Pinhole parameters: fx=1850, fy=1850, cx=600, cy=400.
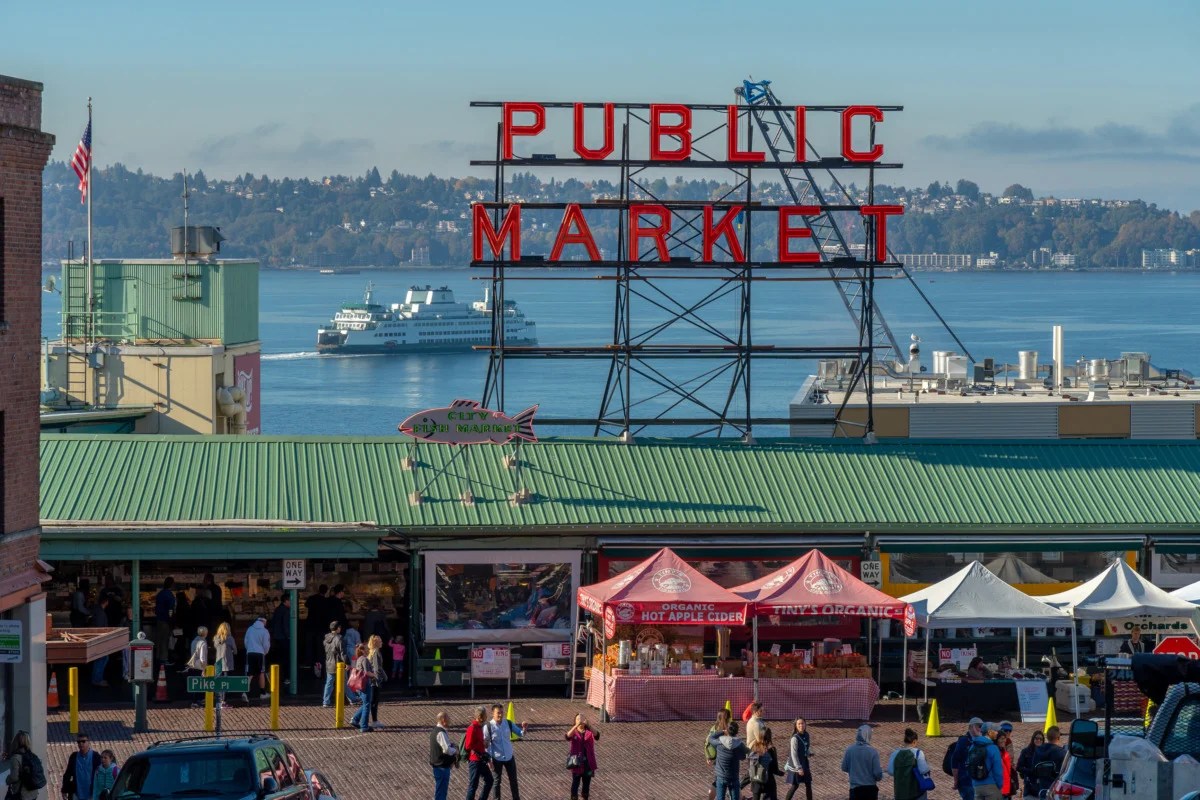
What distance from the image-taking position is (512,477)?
32656 mm

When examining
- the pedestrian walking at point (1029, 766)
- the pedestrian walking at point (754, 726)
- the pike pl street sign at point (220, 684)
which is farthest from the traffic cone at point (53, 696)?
the pedestrian walking at point (1029, 766)

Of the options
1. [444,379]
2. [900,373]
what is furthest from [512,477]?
[444,379]

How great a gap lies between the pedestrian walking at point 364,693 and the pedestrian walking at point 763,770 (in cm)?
704

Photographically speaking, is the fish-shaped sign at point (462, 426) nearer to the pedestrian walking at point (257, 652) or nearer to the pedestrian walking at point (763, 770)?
the pedestrian walking at point (257, 652)

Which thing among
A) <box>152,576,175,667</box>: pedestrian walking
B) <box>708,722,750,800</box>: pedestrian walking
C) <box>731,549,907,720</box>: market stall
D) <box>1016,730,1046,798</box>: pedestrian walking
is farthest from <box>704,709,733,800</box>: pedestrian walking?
<box>152,576,175,667</box>: pedestrian walking

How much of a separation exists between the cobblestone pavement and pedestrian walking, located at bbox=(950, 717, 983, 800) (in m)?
2.58

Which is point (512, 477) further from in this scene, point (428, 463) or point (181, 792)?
point (181, 792)

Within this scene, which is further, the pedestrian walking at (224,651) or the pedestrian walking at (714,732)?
the pedestrian walking at (224,651)

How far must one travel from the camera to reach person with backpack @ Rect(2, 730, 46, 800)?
20688 mm

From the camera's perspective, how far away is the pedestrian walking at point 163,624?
102ft

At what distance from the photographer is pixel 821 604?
28.7 m

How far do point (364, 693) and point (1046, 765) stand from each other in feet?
35.5

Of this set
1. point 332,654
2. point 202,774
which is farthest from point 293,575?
point 202,774

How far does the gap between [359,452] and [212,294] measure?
18525 millimetres
